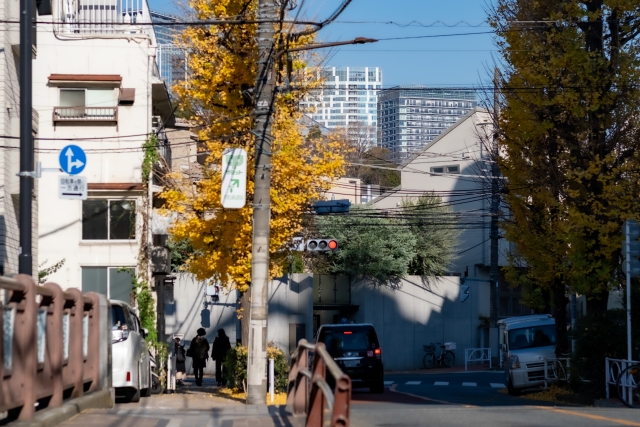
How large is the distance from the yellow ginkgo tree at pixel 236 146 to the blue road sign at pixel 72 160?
4.22 m

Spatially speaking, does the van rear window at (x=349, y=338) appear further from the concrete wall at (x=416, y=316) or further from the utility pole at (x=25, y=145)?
the concrete wall at (x=416, y=316)

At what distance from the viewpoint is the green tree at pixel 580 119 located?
59.0 ft

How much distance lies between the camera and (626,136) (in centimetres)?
1814

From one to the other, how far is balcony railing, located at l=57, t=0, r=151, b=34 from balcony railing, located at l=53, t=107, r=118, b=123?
2.59 meters

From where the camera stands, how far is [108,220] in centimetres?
2612

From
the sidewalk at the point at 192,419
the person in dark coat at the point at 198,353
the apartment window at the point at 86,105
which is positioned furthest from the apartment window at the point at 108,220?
the sidewalk at the point at 192,419

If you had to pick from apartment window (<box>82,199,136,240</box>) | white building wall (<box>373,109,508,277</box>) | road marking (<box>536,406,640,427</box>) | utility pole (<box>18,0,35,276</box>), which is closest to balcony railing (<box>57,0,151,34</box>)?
apartment window (<box>82,199,136,240</box>)

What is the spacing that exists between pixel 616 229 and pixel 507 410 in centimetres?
789

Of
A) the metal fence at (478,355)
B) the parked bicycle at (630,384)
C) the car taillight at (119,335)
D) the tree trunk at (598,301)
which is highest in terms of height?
the tree trunk at (598,301)

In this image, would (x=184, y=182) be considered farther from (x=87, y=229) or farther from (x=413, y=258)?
(x=413, y=258)

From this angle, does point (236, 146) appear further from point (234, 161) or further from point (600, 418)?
point (600, 418)

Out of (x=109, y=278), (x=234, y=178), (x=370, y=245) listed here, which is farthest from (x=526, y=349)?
(x=370, y=245)

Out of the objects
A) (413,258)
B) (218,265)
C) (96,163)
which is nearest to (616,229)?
(218,265)

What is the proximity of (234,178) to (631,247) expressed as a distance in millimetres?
7756
